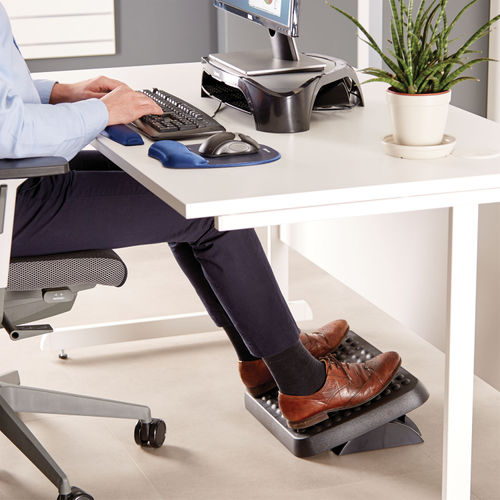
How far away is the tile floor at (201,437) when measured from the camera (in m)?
2.02

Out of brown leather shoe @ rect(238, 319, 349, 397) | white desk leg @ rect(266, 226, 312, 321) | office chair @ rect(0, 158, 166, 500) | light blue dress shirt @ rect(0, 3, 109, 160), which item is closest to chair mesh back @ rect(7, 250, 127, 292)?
office chair @ rect(0, 158, 166, 500)

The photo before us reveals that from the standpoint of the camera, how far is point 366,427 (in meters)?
2.12

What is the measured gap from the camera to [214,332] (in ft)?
9.43

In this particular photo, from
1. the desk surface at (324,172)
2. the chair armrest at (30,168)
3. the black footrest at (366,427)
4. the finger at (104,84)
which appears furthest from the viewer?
the finger at (104,84)

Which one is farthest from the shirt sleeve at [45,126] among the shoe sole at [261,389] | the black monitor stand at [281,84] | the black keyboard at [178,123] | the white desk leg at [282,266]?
the white desk leg at [282,266]

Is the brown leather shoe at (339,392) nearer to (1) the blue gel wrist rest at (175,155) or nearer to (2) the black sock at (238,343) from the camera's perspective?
(2) the black sock at (238,343)

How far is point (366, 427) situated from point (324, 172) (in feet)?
2.46

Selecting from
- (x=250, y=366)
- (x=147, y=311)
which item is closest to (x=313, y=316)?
(x=147, y=311)

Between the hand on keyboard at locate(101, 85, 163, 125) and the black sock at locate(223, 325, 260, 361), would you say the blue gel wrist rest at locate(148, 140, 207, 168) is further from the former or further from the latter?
the black sock at locate(223, 325, 260, 361)

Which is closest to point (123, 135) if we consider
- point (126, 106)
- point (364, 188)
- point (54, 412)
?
point (126, 106)

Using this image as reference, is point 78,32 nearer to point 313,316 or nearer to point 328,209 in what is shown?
point 313,316

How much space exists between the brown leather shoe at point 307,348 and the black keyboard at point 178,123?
25.0 inches

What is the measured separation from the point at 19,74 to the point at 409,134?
0.80m

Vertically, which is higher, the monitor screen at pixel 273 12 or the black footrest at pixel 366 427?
the monitor screen at pixel 273 12
